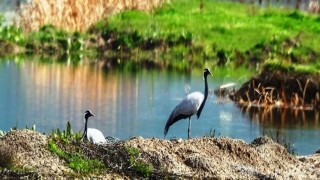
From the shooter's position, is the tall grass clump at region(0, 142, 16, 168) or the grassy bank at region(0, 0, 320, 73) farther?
the grassy bank at region(0, 0, 320, 73)

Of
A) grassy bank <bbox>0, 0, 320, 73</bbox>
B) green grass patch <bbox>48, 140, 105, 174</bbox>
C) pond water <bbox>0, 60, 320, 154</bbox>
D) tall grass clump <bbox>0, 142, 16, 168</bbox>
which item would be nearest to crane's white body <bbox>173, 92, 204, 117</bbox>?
pond water <bbox>0, 60, 320, 154</bbox>

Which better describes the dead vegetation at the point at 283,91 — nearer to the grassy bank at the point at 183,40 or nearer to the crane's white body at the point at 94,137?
the crane's white body at the point at 94,137

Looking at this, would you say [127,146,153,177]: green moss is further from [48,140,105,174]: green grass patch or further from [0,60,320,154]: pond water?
[0,60,320,154]: pond water

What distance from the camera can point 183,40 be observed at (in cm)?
5319

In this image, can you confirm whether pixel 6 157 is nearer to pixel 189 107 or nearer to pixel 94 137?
pixel 94 137

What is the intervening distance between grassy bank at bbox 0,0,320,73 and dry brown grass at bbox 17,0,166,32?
82 cm

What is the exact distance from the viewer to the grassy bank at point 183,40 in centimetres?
5094

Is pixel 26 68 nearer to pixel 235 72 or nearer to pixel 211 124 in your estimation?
pixel 235 72

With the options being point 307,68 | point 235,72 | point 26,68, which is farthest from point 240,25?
point 307,68

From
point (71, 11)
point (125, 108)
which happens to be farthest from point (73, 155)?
point (71, 11)

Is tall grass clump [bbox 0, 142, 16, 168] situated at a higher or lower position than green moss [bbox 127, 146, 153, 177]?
higher

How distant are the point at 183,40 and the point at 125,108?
74.6 feet

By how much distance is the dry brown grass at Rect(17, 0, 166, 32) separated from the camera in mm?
56375

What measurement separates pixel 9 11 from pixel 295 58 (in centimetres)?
1456
